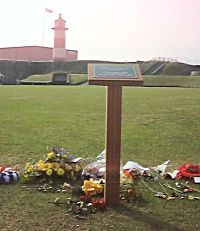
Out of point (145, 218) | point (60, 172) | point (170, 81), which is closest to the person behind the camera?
point (145, 218)

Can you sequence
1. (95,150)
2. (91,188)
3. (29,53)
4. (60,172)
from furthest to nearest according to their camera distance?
(29,53) < (95,150) < (60,172) < (91,188)

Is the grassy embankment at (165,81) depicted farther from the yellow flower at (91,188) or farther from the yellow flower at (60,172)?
the yellow flower at (91,188)

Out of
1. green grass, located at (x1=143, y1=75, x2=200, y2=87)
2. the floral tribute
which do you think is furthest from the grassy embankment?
the floral tribute

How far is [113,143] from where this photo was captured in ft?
16.2

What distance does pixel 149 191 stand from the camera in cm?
552

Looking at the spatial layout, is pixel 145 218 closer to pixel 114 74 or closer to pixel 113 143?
pixel 113 143

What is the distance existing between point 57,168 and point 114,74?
5.12 feet

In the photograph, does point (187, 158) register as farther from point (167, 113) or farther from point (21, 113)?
point (21, 113)

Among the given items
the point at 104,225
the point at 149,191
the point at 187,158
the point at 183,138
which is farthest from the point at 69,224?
the point at 183,138

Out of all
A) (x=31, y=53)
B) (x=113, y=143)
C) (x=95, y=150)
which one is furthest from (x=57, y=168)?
(x=31, y=53)

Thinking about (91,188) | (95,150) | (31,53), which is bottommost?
(95,150)

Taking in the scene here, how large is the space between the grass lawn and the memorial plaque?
4.09 feet

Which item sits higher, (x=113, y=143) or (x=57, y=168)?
(x=113, y=143)

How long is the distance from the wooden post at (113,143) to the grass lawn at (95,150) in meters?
0.18
